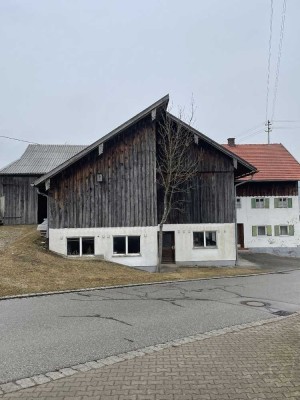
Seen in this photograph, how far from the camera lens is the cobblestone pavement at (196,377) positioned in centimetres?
491

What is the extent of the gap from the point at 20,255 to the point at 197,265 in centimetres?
979

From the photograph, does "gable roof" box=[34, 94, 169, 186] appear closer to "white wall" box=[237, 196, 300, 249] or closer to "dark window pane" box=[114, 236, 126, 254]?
"dark window pane" box=[114, 236, 126, 254]

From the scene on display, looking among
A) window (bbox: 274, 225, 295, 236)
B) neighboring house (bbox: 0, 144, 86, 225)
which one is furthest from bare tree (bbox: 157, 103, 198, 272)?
window (bbox: 274, 225, 295, 236)

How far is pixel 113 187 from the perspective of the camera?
21375 millimetres

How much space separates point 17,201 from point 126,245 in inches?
489

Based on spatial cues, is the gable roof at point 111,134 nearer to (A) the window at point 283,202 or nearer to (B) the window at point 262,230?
(B) the window at point 262,230

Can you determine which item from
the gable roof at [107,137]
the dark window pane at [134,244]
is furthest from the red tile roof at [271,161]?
the dark window pane at [134,244]

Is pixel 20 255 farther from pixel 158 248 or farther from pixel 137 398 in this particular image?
pixel 137 398

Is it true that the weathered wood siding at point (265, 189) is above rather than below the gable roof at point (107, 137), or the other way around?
below

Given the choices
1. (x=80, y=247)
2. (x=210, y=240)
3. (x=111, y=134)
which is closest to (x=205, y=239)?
(x=210, y=240)

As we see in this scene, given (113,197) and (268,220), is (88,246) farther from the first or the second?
(268,220)

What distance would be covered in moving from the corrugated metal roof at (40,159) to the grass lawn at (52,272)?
339 inches

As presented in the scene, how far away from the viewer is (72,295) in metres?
12.6

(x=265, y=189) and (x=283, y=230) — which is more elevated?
(x=265, y=189)
